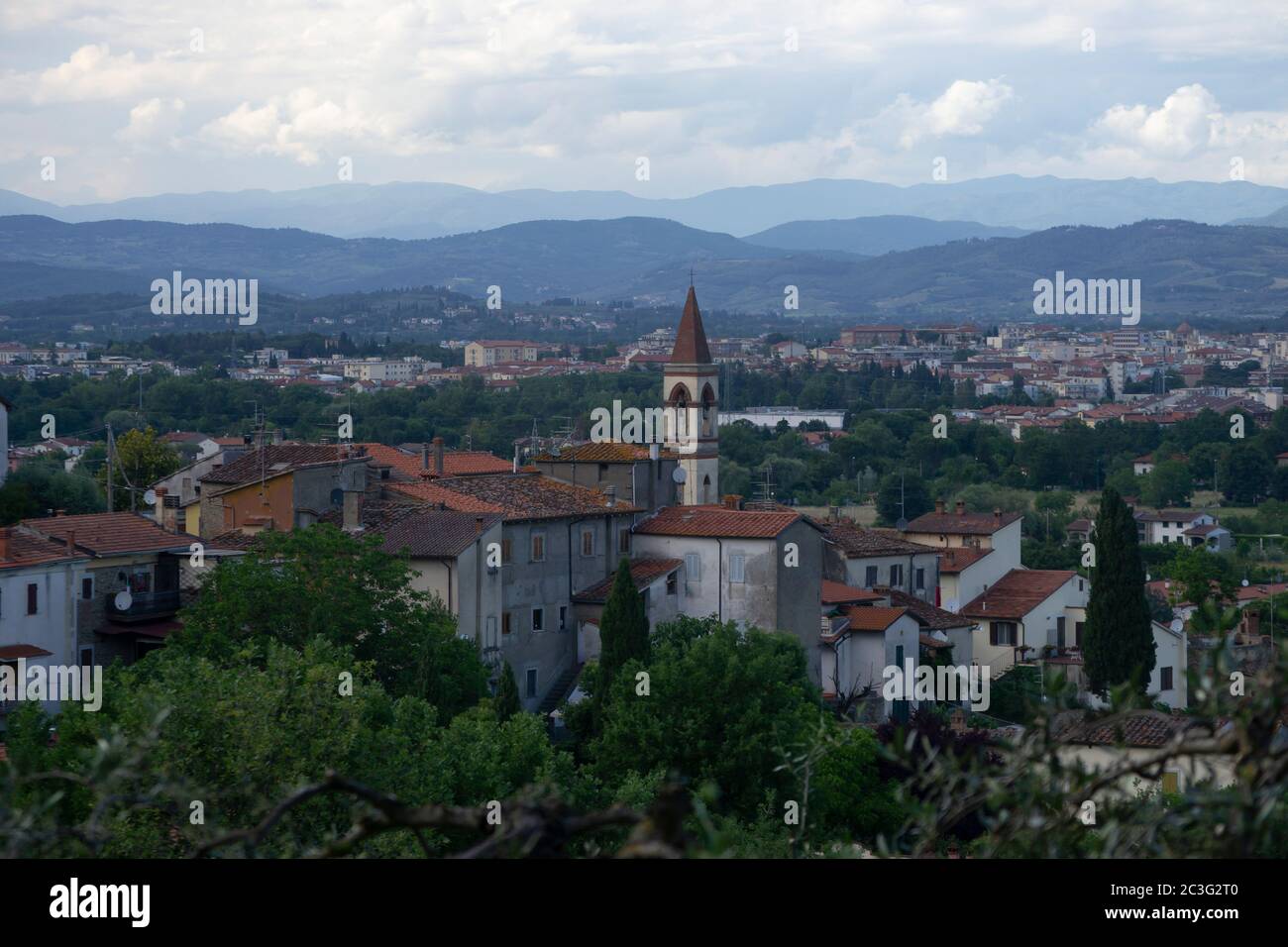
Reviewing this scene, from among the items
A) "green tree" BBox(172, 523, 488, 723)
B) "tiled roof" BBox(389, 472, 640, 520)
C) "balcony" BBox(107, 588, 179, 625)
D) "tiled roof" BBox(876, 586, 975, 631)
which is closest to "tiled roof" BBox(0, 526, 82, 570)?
"balcony" BBox(107, 588, 179, 625)

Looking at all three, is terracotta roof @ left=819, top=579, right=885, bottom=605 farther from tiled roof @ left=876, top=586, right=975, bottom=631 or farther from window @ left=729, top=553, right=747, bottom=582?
window @ left=729, top=553, right=747, bottom=582

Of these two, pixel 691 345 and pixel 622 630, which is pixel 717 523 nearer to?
pixel 622 630

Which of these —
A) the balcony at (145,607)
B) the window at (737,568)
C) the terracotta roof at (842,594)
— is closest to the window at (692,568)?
the window at (737,568)

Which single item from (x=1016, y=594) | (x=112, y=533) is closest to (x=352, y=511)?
(x=112, y=533)

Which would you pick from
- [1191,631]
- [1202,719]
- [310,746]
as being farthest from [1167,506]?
[1202,719]

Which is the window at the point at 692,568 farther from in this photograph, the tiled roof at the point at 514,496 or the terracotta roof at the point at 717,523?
the tiled roof at the point at 514,496
